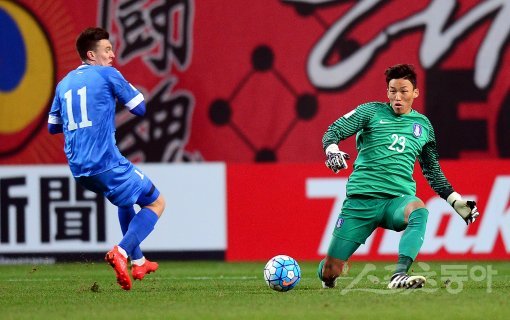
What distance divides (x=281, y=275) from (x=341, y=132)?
3.57 ft

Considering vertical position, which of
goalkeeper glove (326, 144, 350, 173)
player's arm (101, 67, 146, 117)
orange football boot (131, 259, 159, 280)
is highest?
player's arm (101, 67, 146, 117)

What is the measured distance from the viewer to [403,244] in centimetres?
812

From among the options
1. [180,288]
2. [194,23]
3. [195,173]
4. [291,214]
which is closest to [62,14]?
[194,23]

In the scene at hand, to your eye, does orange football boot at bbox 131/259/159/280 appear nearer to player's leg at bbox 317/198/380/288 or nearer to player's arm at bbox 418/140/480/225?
player's leg at bbox 317/198/380/288

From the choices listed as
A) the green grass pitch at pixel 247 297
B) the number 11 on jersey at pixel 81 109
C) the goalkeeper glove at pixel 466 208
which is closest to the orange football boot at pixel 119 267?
the green grass pitch at pixel 247 297

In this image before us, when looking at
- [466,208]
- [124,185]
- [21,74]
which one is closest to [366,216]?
[466,208]

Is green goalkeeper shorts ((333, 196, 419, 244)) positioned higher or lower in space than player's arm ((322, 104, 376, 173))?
lower

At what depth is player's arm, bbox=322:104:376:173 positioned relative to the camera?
8055 millimetres

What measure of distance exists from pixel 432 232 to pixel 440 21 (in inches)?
99.6

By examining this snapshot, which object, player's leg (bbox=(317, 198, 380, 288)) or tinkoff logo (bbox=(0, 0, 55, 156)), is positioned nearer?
player's leg (bbox=(317, 198, 380, 288))

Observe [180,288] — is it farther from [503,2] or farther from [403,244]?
[503,2]

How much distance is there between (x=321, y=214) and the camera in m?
13.3

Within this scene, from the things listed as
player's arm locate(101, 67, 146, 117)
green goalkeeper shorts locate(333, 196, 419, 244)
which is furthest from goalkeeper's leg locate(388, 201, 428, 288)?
player's arm locate(101, 67, 146, 117)

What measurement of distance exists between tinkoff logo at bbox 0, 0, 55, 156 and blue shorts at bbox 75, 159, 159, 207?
550 cm
